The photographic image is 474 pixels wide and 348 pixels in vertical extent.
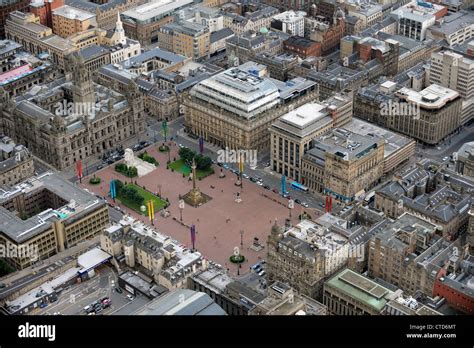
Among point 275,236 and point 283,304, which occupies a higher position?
point 283,304

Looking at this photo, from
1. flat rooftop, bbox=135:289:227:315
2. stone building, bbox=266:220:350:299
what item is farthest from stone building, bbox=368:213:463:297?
flat rooftop, bbox=135:289:227:315

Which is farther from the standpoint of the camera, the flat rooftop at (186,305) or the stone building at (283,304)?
the stone building at (283,304)

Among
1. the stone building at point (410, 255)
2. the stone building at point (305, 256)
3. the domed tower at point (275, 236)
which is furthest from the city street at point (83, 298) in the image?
the stone building at point (410, 255)

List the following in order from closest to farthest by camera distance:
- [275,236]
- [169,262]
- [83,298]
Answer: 1. [275,236]
2. [169,262]
3. [83,298]

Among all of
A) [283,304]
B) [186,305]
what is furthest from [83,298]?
[186,305]

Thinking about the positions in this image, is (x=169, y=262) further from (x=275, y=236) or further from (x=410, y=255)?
(x=410, y=255)

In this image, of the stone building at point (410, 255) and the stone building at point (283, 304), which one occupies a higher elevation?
the stone building at point (283, 304)

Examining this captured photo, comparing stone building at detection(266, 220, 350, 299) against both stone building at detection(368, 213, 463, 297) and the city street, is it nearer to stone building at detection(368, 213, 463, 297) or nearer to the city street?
stone building at detection(368, 213, 463, 297)

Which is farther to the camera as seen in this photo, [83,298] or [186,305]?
[83,298]

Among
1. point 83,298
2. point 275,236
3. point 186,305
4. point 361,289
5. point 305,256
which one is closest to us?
point 186,305

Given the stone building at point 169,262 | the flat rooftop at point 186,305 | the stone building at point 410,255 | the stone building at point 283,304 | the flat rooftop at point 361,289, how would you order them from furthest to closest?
the stone building at point 169,262, the stone building at point 410,255, the flat rooftop at point 361,289, the stone building at point 283,304, the flat rooftop at point 186,305

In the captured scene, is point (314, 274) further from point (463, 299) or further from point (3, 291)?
point (3, 291)

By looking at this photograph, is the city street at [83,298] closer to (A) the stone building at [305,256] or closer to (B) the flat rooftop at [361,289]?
(A) the stone building at [305,256]
